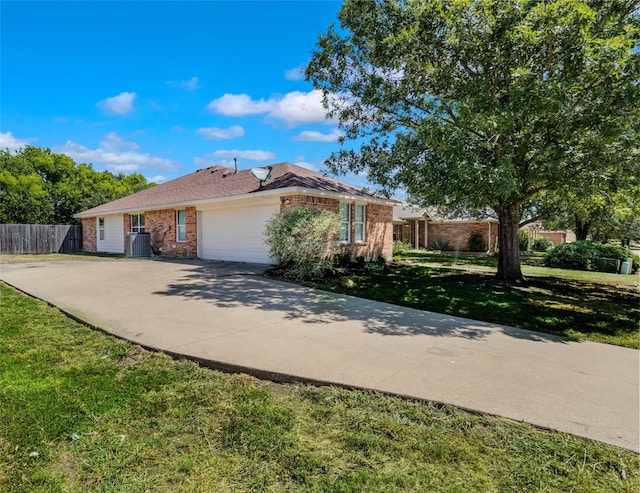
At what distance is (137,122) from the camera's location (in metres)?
22.3

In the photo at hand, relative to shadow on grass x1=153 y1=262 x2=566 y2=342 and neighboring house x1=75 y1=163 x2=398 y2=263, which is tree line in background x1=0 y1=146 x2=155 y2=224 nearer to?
neighboring house x1=75 y1=163 x2=398 y2=263

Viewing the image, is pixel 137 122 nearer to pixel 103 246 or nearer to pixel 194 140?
pixel 194 140

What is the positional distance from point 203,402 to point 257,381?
0.63m

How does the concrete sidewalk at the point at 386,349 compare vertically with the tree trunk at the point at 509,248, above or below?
below

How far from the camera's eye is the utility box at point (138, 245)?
17.5m

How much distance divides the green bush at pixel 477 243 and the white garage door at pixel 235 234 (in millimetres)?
19983

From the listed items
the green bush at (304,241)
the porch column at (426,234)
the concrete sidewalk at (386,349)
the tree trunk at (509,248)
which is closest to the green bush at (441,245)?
the porch column at (426,234)

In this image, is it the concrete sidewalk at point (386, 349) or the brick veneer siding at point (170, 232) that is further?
the brick veneer siding at point (170, 232)

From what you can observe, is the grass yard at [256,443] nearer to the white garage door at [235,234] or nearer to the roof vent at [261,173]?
the white garage door at [235,234]

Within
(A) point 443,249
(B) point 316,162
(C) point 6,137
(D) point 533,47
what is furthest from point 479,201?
(C) point 6,137

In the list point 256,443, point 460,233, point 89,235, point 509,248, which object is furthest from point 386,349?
point 460,233

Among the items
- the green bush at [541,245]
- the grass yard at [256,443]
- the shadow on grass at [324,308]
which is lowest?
the grass yard at [256,443]

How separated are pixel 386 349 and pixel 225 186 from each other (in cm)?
1322

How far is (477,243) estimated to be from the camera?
27.6 m
